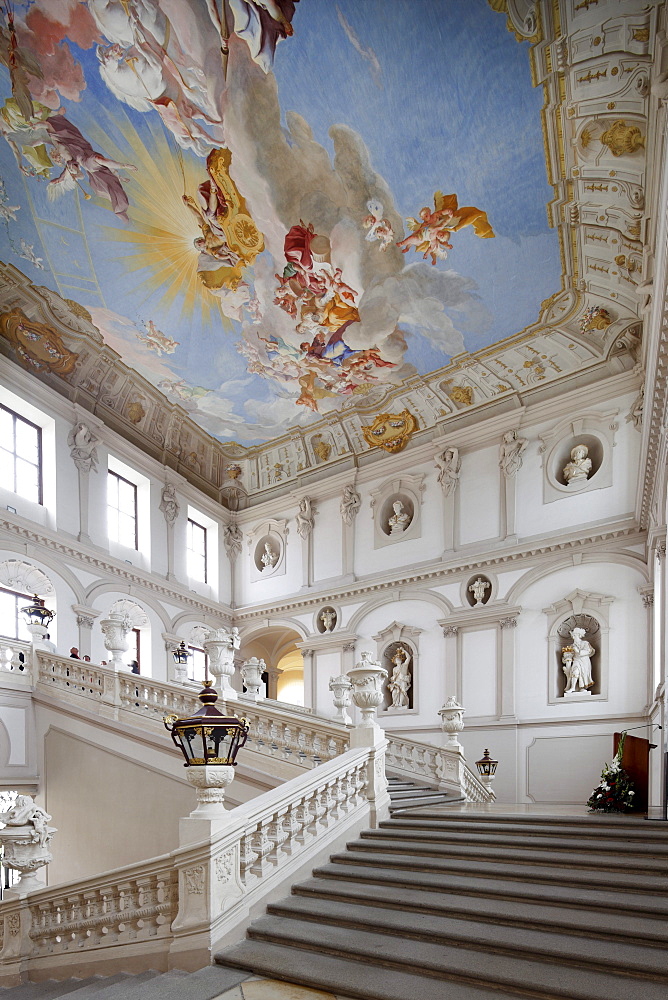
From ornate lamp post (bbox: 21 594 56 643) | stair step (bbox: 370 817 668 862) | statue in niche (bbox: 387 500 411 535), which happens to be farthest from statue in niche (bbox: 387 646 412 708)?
stair step (bbox: 370 817 668 862)

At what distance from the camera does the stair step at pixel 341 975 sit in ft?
15.7

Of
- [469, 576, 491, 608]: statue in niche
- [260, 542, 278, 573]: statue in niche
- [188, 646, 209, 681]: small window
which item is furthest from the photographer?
[260, 542, 278, 573]: statue in niche

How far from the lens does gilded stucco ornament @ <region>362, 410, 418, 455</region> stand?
771 inches

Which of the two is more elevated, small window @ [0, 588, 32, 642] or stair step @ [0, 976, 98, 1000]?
small window @ [0, 588, 32, 642]

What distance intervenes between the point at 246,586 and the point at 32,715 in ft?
35.7

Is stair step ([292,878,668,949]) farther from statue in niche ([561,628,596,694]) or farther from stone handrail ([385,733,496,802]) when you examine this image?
statue in niche ([561,628,596,694])

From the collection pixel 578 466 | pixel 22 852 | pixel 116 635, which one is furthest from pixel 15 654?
pixel 578 466

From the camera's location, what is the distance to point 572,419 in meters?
16.9

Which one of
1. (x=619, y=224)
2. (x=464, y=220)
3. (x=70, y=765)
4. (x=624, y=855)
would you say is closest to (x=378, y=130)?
(x=464, y=220)

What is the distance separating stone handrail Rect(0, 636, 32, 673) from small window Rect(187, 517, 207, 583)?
29.6 ft

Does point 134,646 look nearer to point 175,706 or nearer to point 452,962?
point 175,706

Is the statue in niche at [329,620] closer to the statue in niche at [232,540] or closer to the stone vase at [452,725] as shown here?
the statue in niche at [232,540]

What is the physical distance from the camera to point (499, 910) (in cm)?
575

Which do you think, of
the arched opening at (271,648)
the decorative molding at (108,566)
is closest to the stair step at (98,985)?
the decorative molding at (108,566)
